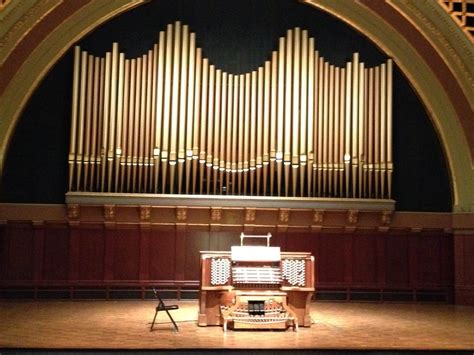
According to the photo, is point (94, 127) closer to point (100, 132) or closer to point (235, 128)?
point (100, 132)

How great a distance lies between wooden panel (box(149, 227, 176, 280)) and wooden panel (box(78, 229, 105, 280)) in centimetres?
71

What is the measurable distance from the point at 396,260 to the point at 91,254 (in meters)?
4.52

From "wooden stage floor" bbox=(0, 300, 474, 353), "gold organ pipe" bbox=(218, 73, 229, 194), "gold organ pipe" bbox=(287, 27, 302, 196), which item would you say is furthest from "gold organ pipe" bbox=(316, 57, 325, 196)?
"wooden stage floor" bbox=(0, 300, 474, 353)

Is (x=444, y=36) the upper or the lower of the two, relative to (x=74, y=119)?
upper

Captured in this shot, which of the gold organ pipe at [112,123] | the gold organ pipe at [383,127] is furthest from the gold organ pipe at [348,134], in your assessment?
the gold organ pipe at [112,123]

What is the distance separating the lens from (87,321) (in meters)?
7.74

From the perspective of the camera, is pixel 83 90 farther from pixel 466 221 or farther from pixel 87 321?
pixel 466 221

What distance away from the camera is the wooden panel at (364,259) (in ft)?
34.3

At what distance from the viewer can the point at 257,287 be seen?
24.6ft

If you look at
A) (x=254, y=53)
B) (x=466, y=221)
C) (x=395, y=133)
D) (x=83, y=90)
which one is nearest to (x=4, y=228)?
(x=83, y=90)

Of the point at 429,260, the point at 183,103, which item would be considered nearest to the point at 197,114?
the point at 183,103

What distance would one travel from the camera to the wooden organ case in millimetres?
7344

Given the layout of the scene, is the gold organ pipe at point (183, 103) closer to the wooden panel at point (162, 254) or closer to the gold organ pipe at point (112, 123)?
the wooden panel at point (162, 254)

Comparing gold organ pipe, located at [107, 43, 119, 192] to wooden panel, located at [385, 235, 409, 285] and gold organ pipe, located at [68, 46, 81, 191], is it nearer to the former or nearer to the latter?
gold organ pipe, located at [68, 46, 81, 191]
